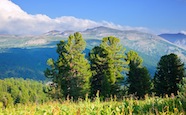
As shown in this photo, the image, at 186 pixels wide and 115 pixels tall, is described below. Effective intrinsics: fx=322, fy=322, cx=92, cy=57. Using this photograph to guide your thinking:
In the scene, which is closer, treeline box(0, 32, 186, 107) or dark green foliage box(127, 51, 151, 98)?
treeline box(0, 32, 186, 107)

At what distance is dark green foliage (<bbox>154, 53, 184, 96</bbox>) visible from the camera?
4800 cm

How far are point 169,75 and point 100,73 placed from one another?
10.5 meters

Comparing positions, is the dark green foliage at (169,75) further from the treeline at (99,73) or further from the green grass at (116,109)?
the green grass at (116,109)

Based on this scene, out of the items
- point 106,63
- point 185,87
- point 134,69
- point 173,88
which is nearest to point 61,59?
point 106,63

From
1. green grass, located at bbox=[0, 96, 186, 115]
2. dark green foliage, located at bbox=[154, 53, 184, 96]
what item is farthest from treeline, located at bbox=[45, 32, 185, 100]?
green grass, located at bbox=[0, 96, 186, 115]

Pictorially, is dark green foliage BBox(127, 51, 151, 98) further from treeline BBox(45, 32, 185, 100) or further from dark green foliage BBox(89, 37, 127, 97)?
dark green foliage BBox(89, 37, 127, 97)

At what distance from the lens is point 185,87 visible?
30.5ft

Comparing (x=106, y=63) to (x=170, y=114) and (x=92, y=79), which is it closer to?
(x=92, y=79)

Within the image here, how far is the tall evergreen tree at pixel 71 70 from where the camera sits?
46.3 m

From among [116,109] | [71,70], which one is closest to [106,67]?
[71,70]

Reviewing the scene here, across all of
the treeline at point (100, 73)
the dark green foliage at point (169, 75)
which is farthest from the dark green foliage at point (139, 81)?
the dark green foliage at point (169, 75)

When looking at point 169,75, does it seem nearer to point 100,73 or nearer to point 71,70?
point 100,73

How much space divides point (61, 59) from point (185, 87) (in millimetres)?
39604

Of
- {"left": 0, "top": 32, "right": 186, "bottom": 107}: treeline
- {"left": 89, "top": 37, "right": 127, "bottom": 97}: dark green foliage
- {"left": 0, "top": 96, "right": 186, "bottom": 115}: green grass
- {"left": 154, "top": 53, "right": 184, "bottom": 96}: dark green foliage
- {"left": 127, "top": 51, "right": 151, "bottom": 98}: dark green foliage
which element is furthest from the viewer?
{"left": 127, "top": 51, "right": 151, "bottom": 98}: dark green foliage
